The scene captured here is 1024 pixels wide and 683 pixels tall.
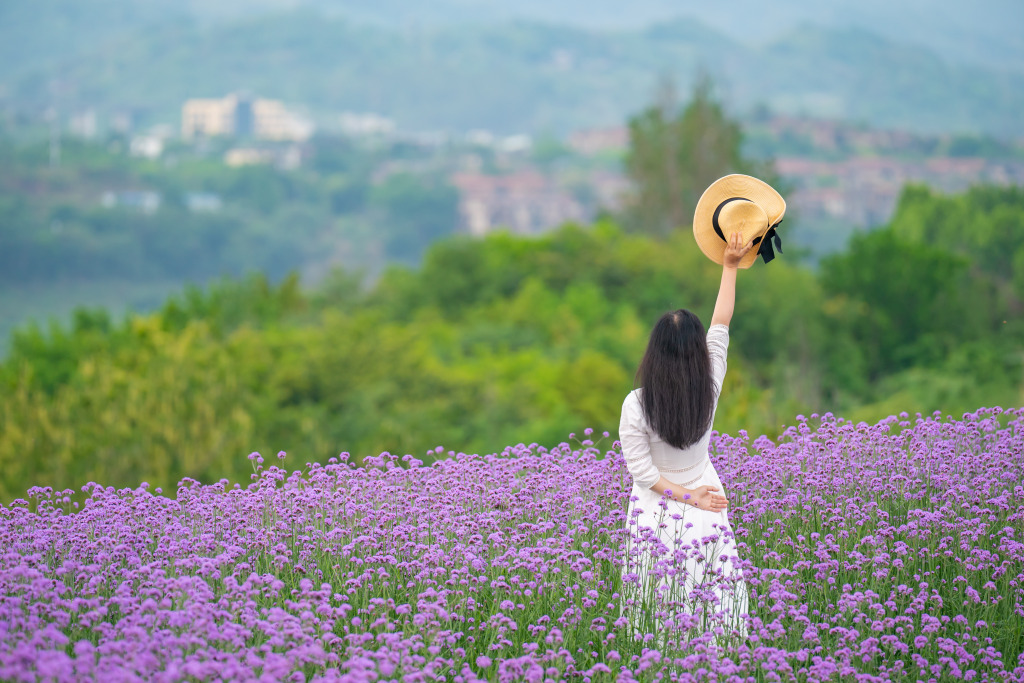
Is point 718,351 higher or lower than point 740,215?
lower

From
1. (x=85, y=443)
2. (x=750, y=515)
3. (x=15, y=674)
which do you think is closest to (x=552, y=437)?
(x=85, y=443)

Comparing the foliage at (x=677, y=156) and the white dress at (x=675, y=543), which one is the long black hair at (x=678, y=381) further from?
the foliage at (x=677, y=156)

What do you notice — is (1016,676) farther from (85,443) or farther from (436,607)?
(85,443)

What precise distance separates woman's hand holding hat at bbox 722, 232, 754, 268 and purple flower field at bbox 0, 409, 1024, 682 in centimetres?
84

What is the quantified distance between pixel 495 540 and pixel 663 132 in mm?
54559

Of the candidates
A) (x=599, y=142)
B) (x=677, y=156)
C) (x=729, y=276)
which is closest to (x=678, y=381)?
(x=729, y=276)

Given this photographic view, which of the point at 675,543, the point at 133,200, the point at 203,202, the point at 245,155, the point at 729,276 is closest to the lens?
the point at 675,543

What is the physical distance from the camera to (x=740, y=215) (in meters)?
4.39

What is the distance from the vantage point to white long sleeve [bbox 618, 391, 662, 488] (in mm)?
3799

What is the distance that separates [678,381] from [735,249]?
0.84 meters

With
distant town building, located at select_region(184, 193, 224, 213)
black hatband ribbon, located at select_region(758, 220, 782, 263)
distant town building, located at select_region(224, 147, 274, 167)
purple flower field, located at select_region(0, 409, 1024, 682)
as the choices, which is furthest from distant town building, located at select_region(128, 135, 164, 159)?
black hatband ribbon, located at select_region(758, 220, 782, 263)

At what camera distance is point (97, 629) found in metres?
3.31

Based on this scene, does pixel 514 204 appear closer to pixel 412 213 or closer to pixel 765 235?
pixel 412 213

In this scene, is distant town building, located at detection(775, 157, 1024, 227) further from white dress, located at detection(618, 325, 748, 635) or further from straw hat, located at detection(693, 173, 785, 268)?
white dress, located at detection(618, 325, 748, 635)
